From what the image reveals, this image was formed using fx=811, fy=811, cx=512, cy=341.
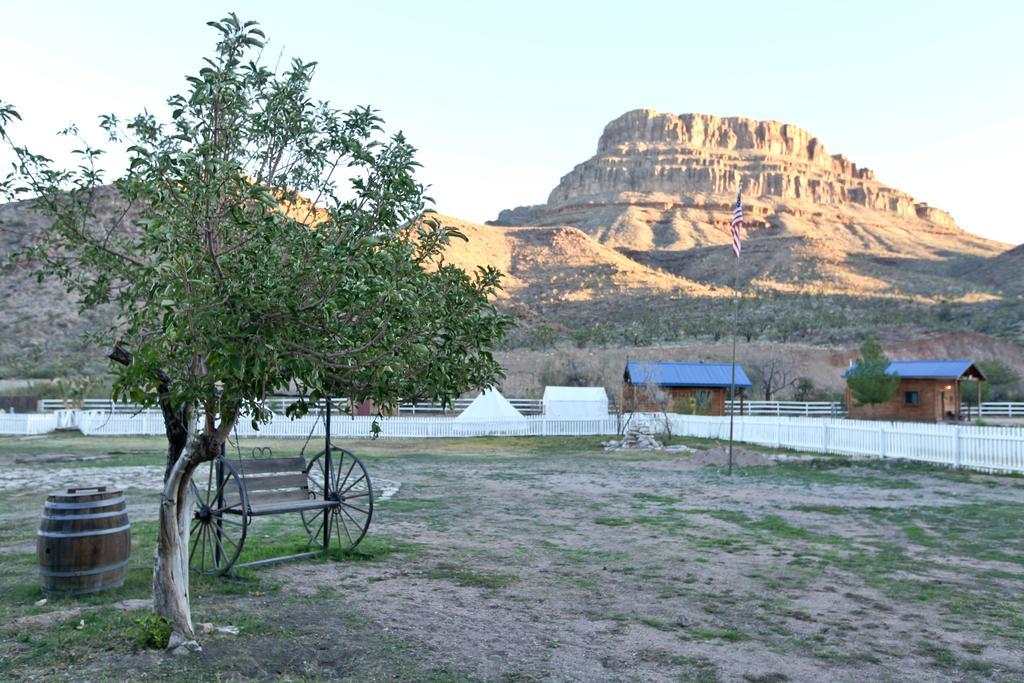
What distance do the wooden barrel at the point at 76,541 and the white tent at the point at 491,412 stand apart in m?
25.1

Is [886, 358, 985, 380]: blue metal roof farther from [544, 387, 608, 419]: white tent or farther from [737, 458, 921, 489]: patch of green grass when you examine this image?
[737, 458, 921, 489]: patch of green grass

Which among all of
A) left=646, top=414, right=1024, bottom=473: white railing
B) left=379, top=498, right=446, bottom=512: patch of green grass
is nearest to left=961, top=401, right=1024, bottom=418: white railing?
left=646, top=414, right=1024, bottom=473: white railing

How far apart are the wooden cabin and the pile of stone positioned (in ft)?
58.0

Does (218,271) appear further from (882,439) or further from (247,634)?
(882,439)

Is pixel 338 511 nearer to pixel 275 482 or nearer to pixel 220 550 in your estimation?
pixel 275 482

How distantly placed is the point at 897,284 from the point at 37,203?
105 meters

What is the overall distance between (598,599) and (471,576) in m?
1.44

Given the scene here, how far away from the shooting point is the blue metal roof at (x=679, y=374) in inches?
1478

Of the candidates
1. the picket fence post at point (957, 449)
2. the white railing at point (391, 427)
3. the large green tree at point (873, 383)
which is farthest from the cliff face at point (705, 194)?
the picket fence post at point (957, 449)

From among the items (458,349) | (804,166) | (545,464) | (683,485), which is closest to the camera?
(458,349)

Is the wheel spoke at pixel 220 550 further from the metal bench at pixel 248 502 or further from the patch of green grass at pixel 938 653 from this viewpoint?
the patch of green grass at pixel 938 653

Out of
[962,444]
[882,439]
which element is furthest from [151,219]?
[882,439]

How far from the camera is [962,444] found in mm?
19016

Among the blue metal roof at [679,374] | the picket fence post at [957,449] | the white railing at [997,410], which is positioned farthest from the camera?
the white railing at [997,410]
